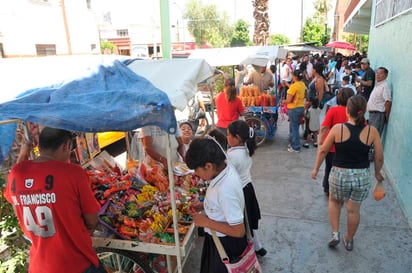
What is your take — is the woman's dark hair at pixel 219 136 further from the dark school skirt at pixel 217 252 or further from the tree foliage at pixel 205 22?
the tree foliage at pixel 205 22

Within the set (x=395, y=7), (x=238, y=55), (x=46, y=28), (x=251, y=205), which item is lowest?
(x=251, y=205)

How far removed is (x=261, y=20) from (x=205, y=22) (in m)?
37.4

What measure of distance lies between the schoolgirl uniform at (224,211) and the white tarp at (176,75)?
0.55 m

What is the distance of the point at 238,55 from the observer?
24.8 feet

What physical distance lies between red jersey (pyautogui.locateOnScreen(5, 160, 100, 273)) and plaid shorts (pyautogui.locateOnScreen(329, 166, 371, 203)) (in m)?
2.50

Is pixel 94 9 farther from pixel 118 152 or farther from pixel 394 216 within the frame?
pixel 394 216

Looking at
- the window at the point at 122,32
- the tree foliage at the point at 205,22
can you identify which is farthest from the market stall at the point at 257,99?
the tree foliage at the point at 205,22

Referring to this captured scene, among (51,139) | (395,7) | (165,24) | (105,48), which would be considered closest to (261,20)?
(165,24)

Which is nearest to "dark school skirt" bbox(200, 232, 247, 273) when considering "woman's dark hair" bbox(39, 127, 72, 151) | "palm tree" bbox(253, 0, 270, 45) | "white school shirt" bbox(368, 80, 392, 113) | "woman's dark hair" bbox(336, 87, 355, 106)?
"woman's dark hair" bbox(39, 127, 72, 151)

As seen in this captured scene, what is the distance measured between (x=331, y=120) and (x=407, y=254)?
173cm

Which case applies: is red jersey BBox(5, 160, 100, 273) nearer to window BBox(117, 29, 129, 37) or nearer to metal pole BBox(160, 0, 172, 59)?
metal pole BBox(160, 0, 172, 59)

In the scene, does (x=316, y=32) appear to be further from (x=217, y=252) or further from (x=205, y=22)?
(x=217, y=252)

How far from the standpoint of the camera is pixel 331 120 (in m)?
4.04

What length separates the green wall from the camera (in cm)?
436
